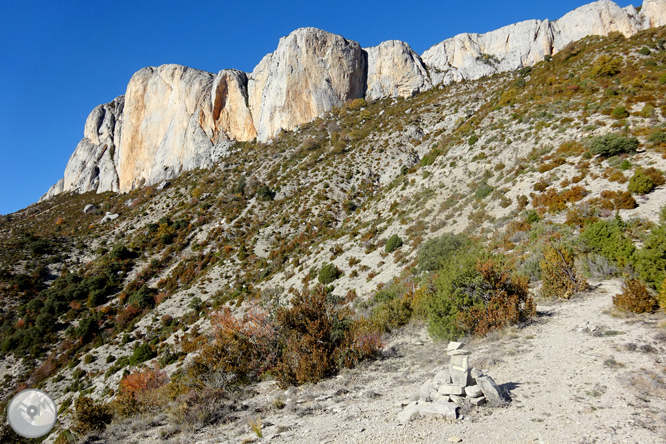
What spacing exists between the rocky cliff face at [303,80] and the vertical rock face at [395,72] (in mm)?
177

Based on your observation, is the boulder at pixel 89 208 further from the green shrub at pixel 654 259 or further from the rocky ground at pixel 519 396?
the green shrub at pixel 654 259

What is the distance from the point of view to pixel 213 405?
237 inches

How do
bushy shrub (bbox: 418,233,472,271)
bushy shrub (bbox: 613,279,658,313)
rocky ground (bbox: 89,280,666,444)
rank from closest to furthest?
rocky ground (bbox: 89,280,666,444) < bushy shrub (bbox: 613,279,658,313) < bushy shrub (bbox: 418,233,472,271)

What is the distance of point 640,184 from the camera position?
12648mm

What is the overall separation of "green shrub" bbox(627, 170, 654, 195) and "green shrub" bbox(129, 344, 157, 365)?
91.5 ft

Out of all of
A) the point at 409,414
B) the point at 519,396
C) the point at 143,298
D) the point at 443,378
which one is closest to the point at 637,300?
the point at 519,396

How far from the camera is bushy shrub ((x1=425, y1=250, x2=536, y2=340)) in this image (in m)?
7.71

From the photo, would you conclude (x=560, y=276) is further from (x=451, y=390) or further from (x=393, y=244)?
(x=393, y=244)

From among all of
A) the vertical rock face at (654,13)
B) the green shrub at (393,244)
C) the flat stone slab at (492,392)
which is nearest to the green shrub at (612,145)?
the green shrub at (393,244)

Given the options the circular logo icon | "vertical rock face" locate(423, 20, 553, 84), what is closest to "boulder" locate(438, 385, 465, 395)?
the circular logo icon

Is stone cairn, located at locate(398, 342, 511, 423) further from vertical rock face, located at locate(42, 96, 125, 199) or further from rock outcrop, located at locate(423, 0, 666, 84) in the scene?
vertical rock face, located at locate(42, 96, 125, 199)

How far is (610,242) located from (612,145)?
33.7 ft

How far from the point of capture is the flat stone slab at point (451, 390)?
4.36 m

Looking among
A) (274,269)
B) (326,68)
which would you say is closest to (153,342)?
(274,269)
